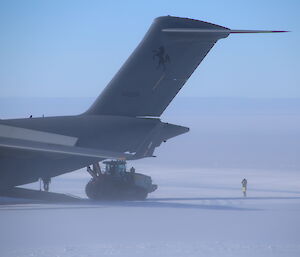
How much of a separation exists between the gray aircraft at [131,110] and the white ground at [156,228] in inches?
71.6

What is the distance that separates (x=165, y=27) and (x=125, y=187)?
5588 millimetres

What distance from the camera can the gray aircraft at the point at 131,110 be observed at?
2052cm

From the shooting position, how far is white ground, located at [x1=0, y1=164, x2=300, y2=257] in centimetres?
1124

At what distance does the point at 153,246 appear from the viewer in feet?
38.2

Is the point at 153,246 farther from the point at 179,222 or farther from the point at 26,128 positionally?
the point at 26,128

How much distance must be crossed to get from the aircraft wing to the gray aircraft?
1259 mm

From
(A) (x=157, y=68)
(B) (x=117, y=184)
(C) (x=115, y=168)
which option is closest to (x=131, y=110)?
(A) (x=157, y=68)

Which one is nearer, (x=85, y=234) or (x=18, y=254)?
(x=18, y=254)

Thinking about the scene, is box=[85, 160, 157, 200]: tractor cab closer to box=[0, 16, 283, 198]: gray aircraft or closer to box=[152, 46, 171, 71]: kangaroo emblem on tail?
box=[0, 16, 283, 198]: gray aircraft

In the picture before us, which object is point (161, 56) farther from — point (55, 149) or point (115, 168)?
point (55, 149)

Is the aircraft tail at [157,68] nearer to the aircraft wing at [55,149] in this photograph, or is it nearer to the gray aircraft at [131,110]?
the gray aircraft at [131,110]

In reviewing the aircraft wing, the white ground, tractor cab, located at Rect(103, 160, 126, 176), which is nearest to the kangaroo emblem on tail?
tractor cab, located at Rect(103, 160, 126, 176)

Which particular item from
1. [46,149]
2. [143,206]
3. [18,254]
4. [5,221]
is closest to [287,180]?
[143,206]

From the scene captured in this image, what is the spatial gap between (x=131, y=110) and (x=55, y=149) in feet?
15.8
